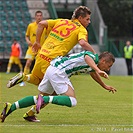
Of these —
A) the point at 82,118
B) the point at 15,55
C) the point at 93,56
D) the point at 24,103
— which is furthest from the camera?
the point at 15,55

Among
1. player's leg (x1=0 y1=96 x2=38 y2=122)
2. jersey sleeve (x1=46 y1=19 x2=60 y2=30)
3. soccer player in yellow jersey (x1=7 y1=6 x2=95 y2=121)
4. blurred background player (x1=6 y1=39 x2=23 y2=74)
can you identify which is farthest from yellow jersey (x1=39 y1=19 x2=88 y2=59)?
blurred background player (x1=6 y1=39 x2=23 y2=74)

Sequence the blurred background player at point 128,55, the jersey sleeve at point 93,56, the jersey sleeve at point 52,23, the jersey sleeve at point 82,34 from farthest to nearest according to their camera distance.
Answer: the blurred background player at point 128,55
the jersey sleeve at point 52,23
the jersey sleeve at point 82,34
the jersey sleeve at point 93,56

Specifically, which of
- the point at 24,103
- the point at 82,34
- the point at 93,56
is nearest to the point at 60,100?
the point at 24,103

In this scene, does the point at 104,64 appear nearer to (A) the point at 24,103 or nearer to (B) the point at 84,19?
(B) the point at 84,19

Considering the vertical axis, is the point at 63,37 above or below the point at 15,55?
above

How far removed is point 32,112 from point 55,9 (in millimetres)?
28738

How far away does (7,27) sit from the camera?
113ft

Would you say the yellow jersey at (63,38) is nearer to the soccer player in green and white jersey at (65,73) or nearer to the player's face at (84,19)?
the player's face at (84,19)

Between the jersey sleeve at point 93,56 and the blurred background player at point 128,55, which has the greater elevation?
the jersey sleeve at point 93,56

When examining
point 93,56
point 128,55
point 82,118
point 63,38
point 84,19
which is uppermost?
point 84,19

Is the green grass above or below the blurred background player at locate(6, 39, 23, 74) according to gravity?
above

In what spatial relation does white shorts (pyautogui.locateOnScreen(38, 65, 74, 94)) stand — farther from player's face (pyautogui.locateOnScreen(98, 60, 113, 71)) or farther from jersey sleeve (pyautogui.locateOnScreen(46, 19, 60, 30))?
jersey sleeve (pyautogui.locateOnScreen(46, 19, 60, 30))

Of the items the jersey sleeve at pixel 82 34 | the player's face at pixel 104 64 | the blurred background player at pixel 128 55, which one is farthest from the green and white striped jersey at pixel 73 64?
the blurred background player at pixel 128 55

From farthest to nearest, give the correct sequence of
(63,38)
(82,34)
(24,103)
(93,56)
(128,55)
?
(128,55)
(63,38)
(82,34)
(24,103)
(93,56)
